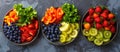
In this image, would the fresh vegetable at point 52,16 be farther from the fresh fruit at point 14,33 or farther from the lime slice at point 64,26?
the fresh fruit at point 14,33

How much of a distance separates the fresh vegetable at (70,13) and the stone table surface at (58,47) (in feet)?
0.23

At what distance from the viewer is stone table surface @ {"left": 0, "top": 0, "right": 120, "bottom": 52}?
1847 millimetres

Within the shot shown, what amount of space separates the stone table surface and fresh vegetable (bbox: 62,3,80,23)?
0.23 feet

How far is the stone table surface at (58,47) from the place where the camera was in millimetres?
1847

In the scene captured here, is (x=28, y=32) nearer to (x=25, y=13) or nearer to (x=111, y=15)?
(x=25, y=13)

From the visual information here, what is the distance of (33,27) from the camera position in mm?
1859

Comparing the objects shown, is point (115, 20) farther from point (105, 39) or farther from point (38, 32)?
point (38, 32)

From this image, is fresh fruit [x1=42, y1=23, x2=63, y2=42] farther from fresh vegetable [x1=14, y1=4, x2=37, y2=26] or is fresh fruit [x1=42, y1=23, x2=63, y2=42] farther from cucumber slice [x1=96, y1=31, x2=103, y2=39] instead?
cucumber slice [x1=96, y1=31, x2=103, y2=39]

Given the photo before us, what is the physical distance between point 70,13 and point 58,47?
0.22 metres

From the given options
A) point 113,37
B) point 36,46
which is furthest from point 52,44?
point 113,37

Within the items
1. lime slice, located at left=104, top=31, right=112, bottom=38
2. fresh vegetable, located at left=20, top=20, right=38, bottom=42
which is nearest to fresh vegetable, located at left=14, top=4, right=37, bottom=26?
fresh vegetable, located at left=20, top=20, right=38, bottom=42

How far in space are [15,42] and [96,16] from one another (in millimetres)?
501

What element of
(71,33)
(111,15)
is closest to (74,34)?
(71,33)

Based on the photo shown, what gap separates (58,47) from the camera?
1.88 meters
